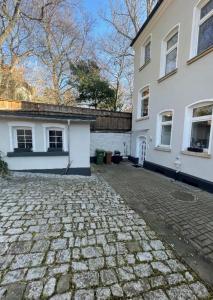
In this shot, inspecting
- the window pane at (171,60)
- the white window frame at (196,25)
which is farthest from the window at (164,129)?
the white window frame at (196,25)

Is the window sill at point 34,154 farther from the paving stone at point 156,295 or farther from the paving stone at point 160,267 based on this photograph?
the paving stone at point 156,295

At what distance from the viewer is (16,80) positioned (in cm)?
1291

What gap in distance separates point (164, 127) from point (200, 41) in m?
3.66

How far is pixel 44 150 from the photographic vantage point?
670cm

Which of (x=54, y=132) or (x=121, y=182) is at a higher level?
(x=54, y=132)

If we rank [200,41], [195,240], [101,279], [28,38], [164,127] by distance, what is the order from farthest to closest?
[28,38] → [164,127] → [200,41] → [195,240] → [101,279]

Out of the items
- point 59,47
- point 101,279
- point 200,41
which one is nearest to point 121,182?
point 101,279

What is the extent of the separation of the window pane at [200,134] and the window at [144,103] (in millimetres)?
4060

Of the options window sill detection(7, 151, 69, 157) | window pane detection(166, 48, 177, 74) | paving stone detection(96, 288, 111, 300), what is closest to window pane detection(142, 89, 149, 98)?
window pane detection(166, 48, 177, 74)

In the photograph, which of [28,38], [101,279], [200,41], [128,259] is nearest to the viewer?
[101,279]

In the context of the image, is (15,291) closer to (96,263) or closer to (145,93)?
(96,263)

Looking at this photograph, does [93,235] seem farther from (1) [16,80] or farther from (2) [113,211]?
(1) [16,80]

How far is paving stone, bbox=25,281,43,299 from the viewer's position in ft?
5.73

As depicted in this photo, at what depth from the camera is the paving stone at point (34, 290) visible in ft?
5.73
